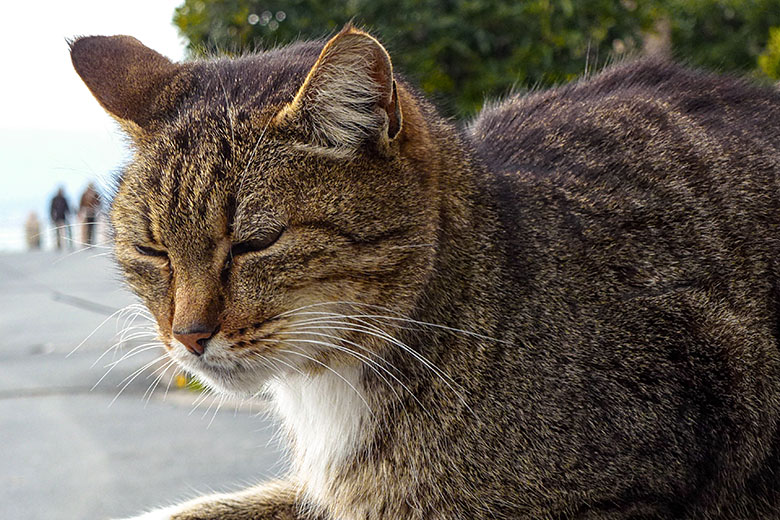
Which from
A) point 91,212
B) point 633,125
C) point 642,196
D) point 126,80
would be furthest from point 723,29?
point 126,80

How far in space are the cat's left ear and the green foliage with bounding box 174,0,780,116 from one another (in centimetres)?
285

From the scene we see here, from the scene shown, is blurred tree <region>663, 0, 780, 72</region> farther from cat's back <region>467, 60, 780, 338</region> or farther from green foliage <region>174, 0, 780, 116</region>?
cat's back <region>467, 60, 780, 338</region>

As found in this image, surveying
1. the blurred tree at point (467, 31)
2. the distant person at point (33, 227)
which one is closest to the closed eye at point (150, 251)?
the blurred tree at point (467, 31)

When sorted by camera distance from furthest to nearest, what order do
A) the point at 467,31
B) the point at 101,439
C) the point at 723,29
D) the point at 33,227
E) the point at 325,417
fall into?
the point at 33,227, the point at 723,29, the point at 467,31, the point at 101,439, the point at 325,417

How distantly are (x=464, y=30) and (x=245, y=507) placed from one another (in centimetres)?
354

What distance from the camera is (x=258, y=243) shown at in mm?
1923

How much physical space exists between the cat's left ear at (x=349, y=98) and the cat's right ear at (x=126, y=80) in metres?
0.42

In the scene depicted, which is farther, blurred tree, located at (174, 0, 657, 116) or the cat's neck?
blurred tree, located at (174, 0, 657, 116)

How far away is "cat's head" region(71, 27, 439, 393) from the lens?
1914 mm

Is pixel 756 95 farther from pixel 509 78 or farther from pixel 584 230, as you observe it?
pixel 509 78

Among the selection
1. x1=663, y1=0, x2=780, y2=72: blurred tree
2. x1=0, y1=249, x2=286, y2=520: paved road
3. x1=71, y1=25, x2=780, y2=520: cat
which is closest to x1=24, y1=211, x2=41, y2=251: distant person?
x1=0, y1=249, x2=286, y2=520: paved road

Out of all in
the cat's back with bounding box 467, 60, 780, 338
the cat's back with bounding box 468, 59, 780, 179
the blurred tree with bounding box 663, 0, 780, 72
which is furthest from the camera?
the blurred tree with bounding box 663, 0, 780, 72

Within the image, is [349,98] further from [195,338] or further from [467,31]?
[467,31]

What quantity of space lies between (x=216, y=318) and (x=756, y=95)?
1.91 metres
